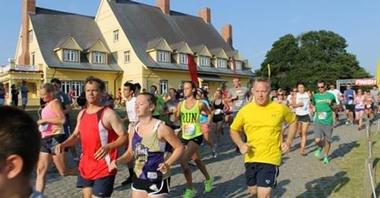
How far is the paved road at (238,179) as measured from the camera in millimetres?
8031

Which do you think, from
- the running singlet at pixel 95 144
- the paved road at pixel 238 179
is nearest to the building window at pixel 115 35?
the paved road at pixel 238 179

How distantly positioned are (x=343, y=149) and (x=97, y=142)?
33.8 ft

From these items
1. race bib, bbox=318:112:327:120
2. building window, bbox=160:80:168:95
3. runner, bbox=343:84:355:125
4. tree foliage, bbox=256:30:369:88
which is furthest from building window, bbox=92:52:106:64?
Result: race bib, bbox=318:112:327:120

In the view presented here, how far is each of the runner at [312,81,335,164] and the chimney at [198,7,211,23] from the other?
1893 inches

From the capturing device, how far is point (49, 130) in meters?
7.17

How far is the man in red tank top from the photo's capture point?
197 inches

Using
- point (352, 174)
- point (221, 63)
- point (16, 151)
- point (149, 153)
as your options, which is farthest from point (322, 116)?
point (221, 63)

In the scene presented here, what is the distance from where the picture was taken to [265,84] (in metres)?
5.78

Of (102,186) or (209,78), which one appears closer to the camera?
(102,186)

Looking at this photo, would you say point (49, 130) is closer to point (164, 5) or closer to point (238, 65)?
point (164, 5)

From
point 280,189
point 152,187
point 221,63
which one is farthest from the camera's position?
point 221,63

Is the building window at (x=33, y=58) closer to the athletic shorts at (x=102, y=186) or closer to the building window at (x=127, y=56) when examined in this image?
the building window at (x=127, y=56)

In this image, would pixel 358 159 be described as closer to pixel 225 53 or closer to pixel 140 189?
pixel 140 189

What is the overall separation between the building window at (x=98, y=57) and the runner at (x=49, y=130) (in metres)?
38.1
